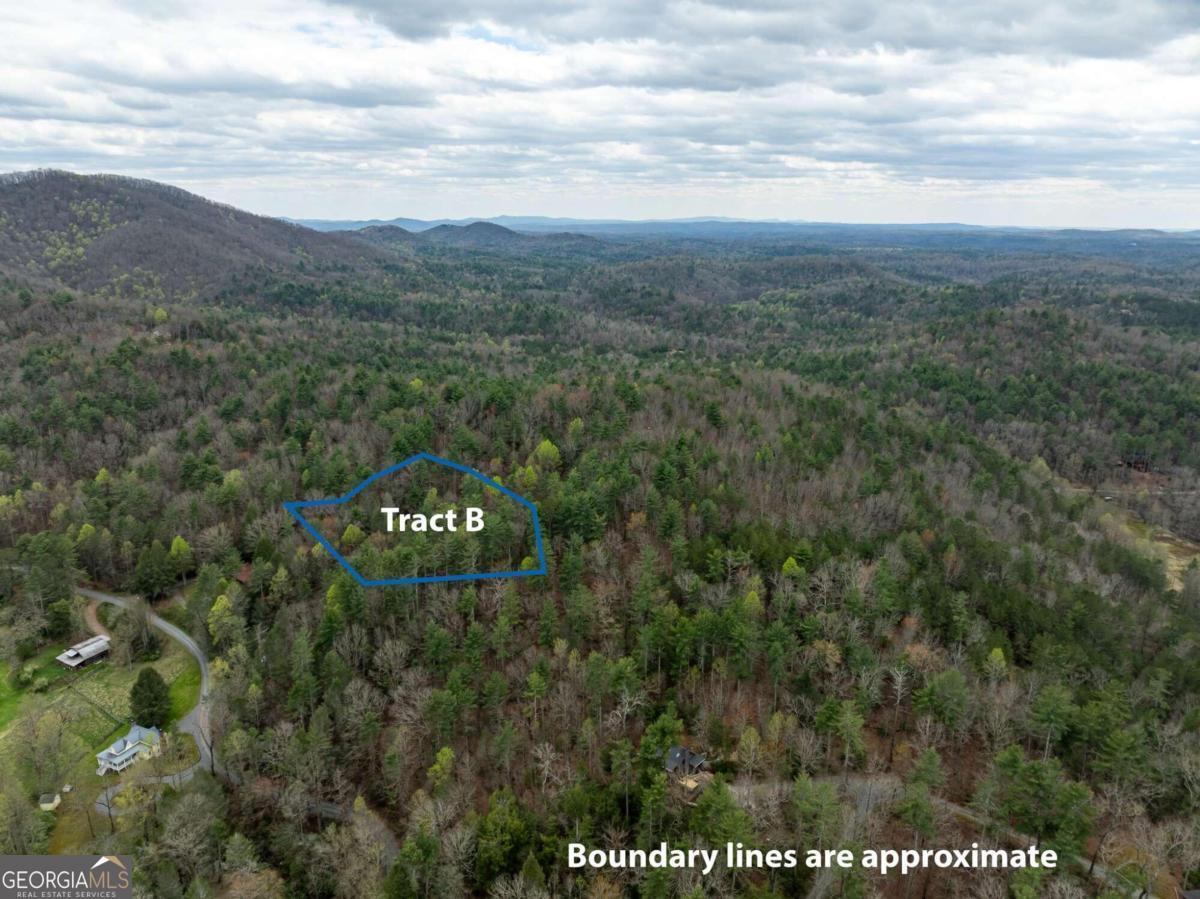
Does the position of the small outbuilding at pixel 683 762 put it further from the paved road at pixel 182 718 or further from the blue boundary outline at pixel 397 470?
the paved road at pixel 182 718

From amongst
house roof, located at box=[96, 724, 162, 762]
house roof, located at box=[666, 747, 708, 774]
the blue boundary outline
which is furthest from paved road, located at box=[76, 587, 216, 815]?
house roof, located at box=[666, 747, 708, 774]

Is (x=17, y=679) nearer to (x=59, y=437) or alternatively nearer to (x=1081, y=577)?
(x=59, y=437)

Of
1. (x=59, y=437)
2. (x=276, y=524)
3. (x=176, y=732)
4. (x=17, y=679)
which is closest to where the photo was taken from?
(x=176, y=732)

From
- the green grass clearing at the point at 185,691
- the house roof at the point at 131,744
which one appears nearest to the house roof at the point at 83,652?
the green grass clearing at the point at 185,691

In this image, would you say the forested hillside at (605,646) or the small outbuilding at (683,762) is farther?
the small outbuilding at (683,762)

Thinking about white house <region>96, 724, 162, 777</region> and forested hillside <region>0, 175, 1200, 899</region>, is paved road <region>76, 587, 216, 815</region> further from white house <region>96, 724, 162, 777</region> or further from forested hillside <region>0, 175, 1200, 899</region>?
white house <region>96, 724, 162, 777</region>

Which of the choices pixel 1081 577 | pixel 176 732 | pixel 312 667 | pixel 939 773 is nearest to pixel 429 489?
pixel 312 667

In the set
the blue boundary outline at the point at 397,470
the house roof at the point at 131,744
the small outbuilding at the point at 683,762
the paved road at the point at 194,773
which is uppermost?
the blue boundary outline at the point at 397,470
